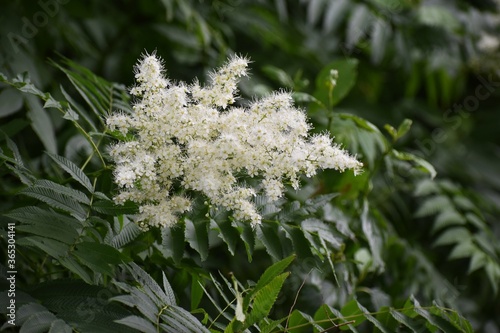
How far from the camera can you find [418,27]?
8.35ft

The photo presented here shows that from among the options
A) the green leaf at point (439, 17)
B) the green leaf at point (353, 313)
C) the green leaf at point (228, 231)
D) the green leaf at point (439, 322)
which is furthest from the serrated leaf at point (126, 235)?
the green leaf at point (439, 17)

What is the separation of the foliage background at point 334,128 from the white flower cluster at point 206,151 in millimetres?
78

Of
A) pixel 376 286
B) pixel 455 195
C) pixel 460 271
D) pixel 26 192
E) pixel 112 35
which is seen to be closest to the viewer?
pixel 26 192

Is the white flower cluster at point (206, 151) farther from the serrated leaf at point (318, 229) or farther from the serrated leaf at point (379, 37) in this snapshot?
the serrated leaf at point (379, 37)

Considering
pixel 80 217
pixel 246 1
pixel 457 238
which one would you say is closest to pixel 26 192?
pixel 80 217

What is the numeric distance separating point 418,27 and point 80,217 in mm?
1836

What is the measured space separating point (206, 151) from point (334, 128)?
68 centimetres

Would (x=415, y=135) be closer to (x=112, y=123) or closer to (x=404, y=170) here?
(x=404, y=170)

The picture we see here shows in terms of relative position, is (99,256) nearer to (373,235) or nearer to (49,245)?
(49,245)

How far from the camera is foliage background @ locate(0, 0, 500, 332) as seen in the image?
129 cm

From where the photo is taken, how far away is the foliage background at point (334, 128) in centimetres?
129

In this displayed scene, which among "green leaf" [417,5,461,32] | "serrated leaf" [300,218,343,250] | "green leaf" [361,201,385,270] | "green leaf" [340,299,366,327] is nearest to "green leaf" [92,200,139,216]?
"serrated leaf" [300,218,343,250]

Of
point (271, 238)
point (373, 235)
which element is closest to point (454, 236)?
point (373, 235)

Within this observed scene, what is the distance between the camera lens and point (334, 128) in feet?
5.55
